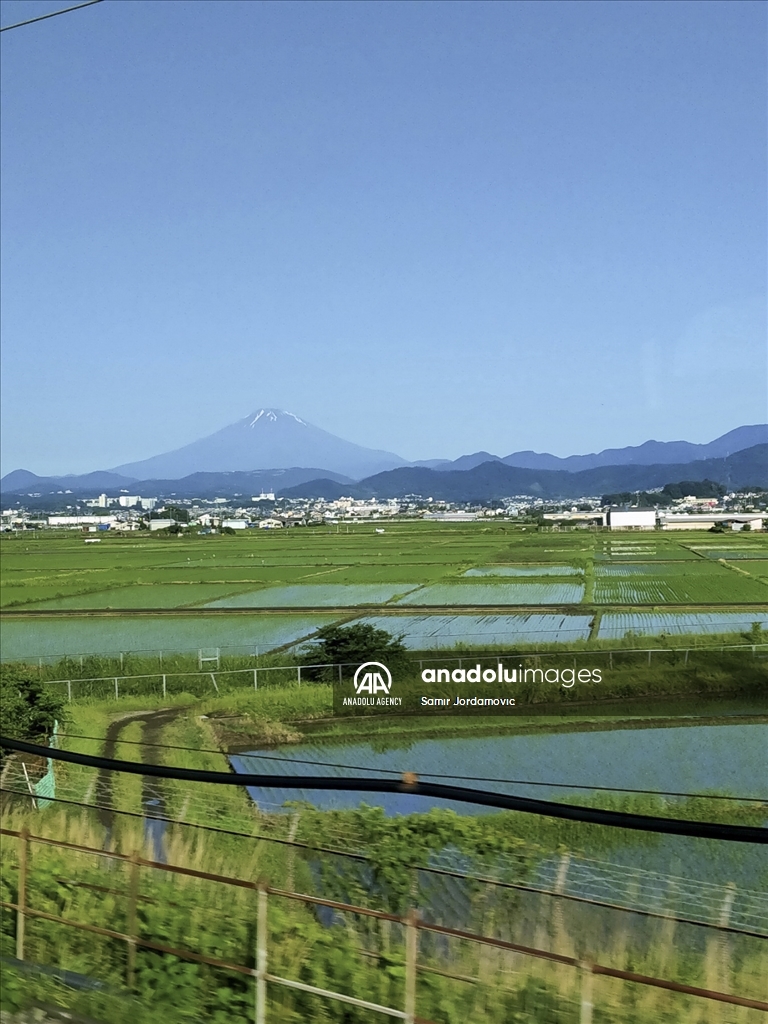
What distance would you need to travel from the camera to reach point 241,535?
1104cm

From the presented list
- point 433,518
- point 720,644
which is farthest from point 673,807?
point 433,518

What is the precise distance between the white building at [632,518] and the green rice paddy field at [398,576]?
0.29ft

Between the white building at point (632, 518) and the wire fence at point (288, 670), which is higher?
the white building at point (632, 518)

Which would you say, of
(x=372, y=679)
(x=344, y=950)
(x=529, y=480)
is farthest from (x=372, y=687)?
(x=344, y=950)

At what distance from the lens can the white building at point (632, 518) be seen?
6.03 m

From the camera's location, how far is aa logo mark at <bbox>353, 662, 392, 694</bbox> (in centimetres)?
642

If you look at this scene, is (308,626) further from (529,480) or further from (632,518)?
(529,480)

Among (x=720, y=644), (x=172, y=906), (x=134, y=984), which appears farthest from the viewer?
(x=720, y=644)

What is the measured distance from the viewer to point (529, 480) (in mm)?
9953

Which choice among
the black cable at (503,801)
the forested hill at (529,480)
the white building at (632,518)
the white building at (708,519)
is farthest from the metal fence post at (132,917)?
the white building at (632,518)

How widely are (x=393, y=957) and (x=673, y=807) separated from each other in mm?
3487

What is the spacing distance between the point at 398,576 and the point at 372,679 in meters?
2.88

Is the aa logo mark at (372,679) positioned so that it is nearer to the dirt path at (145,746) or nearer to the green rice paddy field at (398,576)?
the green rice paddy field at (398,576)

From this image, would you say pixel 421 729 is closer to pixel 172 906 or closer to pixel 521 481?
pixel 172 906
